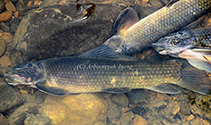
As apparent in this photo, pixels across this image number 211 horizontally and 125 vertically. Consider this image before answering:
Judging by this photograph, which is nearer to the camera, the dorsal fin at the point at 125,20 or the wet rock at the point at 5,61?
the dorsal fin at the point at 125,20

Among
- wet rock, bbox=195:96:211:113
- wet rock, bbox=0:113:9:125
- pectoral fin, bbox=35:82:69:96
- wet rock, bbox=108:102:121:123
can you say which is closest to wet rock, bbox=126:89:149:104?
wet rock, bbox=108:102:121:123

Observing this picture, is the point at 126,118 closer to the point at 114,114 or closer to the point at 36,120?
the point at 114,114

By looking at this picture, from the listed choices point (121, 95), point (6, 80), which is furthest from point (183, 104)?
point (6, 80)

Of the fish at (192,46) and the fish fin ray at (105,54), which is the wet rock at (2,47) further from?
the fish at (192,46)

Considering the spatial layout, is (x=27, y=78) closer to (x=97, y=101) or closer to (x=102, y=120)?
(x=97, y=101)

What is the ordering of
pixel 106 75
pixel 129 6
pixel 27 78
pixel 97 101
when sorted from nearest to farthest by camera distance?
1. pixel 106 75
2. pixel 27 78
3. pixel 97 101
4. pixel 129 6

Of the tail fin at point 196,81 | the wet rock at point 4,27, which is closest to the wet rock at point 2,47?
the wet rock at point 4,27
